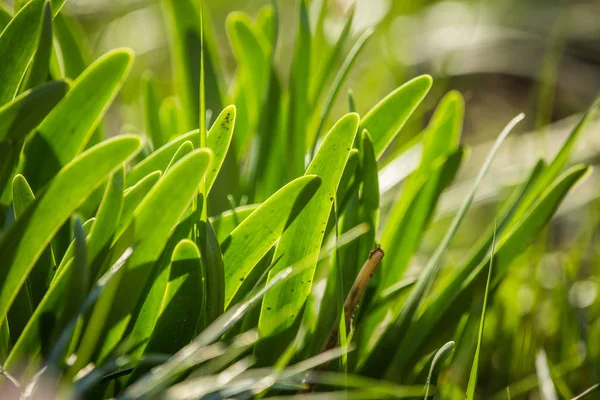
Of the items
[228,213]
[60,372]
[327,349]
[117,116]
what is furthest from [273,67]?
[117,116]

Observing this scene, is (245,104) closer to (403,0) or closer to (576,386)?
(576,386)

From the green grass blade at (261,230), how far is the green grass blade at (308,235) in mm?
14

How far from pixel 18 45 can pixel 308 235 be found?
287mm

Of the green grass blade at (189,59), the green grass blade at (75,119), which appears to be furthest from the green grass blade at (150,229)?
the green grass blade at (189,59)

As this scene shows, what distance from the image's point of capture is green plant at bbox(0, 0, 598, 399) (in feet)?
1.80

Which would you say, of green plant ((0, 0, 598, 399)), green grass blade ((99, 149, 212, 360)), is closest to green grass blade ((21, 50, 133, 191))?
green plant ((0, 0, 598, 399))

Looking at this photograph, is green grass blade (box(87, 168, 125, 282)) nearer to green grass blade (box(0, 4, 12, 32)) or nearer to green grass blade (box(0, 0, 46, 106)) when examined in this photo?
green grass blade (box(0, 0, 46, 106))

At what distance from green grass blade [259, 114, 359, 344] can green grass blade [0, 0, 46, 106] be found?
25cm

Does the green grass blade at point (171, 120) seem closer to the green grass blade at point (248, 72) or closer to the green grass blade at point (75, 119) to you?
the green grass blade at point (248, 72)

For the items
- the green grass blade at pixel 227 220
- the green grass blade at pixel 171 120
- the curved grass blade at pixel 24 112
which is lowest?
the green grass blade at pixel 227 220

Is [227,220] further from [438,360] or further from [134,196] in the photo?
[438,360]

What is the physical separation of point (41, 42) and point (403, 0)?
2179mm

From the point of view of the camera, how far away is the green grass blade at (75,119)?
1.98 ft

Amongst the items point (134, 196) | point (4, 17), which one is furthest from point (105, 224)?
point (4, 17)
